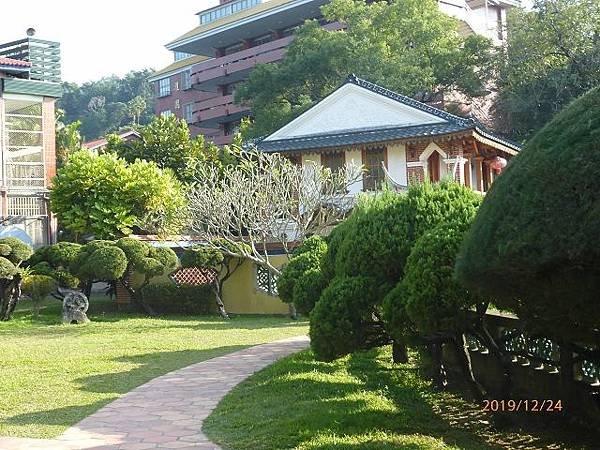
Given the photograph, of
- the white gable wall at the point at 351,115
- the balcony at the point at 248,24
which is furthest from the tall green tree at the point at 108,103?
the white gable wall at the point at 351,115

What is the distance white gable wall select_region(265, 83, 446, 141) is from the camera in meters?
23.9

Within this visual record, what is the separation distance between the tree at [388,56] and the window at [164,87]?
28.1 meters

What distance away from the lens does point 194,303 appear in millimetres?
20828

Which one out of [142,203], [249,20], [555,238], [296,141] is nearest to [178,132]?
[296,141]

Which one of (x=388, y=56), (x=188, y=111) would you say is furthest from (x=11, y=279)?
(x=188, y=111)

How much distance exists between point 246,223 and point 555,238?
14.5 m

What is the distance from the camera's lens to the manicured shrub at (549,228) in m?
3.97

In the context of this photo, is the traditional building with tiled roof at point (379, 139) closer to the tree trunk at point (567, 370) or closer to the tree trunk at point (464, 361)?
the tree trunk at point (464, 361)

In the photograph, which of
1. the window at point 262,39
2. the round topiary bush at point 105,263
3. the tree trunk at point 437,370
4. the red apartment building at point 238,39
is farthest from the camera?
the window at point 262,39

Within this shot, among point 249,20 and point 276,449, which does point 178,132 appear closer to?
point 249,20

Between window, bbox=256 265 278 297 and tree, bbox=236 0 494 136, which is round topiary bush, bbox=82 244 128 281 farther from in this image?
tree, bbox=236 0 494 136

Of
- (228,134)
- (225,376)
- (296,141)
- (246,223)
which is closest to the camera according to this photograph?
(225,376)

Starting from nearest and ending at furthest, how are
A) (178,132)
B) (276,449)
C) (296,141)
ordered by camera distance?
(276,449)
(296,141)
(178,132)

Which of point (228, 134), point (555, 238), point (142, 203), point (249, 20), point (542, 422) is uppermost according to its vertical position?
point (249, 20)
